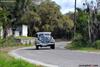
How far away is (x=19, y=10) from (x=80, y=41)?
1231 inches

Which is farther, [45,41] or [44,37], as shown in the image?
[44,37]

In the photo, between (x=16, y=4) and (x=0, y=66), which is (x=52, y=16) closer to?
(x=16, y=4)

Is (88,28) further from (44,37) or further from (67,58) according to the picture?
(67,58)

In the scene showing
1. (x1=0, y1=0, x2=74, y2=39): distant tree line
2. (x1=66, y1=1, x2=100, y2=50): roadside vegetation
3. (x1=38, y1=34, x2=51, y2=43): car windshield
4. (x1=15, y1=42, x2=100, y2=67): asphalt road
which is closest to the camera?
(x1=15, y1=42, x2=100, y2=67): asphalt road

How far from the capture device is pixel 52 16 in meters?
98.2

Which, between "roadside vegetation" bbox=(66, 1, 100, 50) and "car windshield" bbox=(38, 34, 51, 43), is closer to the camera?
"car windshield" bbox=(38, 34, 51, 43)

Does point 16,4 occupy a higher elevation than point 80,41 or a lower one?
higher

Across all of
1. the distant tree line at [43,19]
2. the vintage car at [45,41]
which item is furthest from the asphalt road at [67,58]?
the distant tree line at [43,19]

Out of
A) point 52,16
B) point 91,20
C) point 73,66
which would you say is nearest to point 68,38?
point 52,16

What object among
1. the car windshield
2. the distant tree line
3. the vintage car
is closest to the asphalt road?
the vintage car

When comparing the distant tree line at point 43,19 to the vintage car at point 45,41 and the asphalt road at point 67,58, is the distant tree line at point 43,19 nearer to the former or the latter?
the vintage car at point 45,41

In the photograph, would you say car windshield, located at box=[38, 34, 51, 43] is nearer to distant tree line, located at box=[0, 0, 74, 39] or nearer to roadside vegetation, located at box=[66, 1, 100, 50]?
roadside vegetation, located at box=[66, 1, 100, 50]

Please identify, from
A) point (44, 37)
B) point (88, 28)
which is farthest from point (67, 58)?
point (88, 28)

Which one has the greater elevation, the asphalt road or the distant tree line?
the distant tree line
